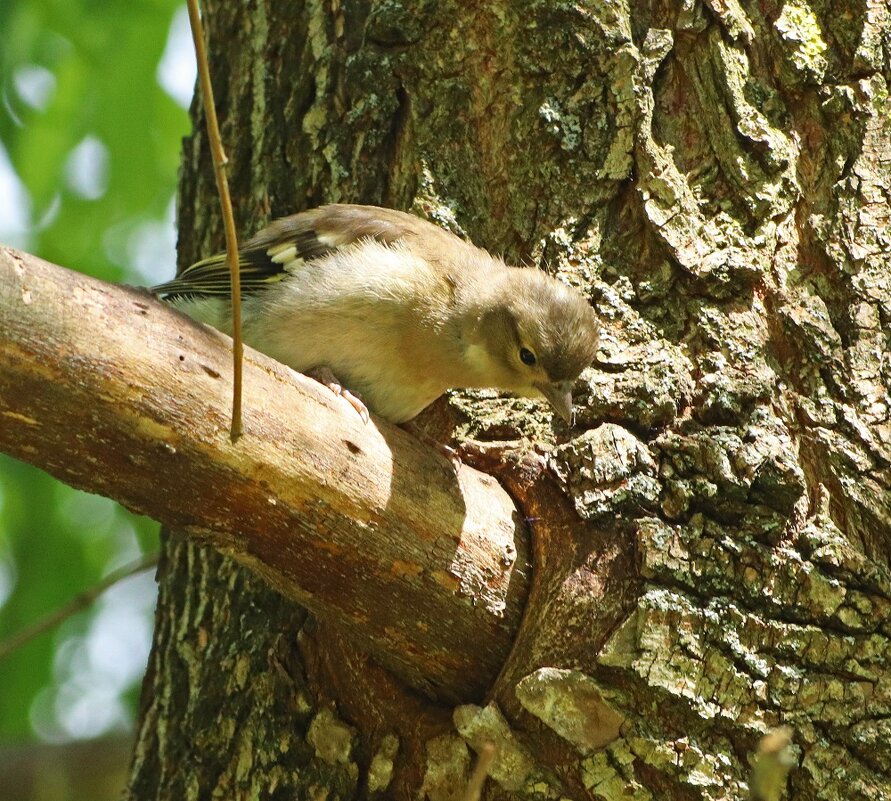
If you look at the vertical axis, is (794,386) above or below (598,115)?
below

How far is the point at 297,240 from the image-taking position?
4.10m

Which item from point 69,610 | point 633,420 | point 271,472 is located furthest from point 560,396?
point 69,610

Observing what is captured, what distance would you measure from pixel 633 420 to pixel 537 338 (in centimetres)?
58

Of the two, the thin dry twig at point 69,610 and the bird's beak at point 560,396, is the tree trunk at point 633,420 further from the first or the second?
the thin dry twig at point 69,610

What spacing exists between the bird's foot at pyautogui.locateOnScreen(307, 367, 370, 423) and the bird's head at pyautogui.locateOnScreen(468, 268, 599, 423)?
51 centimetres

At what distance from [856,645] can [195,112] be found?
11.6 ft

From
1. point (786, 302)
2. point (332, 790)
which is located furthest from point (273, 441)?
point (786, 302)

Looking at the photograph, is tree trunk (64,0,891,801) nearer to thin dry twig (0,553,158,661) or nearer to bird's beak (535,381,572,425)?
bird's beak (535,381,572,425)

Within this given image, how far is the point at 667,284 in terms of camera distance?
362 centimetres

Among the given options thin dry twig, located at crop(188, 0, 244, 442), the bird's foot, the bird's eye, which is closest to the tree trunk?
the bird's eye

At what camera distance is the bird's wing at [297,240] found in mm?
3908

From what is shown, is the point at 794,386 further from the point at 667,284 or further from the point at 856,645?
the point at 856,645

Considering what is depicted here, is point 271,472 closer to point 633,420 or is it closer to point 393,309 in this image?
point 633,420

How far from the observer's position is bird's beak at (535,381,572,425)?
3.50 meters
